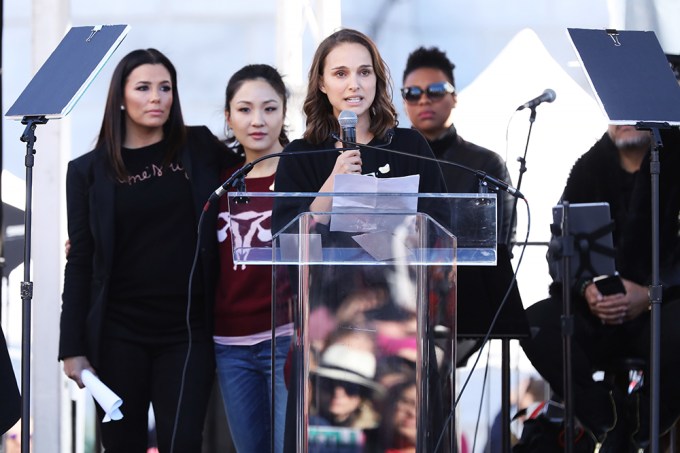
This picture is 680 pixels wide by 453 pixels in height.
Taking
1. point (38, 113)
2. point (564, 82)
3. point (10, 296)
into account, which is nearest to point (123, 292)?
point (38, 113)

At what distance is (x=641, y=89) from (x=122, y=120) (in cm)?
176

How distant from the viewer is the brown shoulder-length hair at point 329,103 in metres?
3.28

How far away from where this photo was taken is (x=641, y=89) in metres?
3.42

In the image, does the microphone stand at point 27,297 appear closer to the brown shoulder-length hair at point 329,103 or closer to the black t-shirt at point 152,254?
the black t-shirt at point 152,254

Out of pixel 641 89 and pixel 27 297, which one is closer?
pixel 27 297

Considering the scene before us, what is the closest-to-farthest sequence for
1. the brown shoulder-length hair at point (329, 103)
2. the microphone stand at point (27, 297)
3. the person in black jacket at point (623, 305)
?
the microphone stand at point (27, 297), the brown shoulder-length hair at point (329, 103), the person in black jacket at point (623, 305)

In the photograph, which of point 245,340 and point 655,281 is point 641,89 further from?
point 245,340

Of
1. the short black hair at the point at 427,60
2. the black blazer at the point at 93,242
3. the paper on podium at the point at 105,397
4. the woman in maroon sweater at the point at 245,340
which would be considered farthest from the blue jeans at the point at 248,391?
the short black hair at the point at 427,60

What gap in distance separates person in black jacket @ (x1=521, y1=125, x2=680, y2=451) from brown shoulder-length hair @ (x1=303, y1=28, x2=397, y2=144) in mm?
1348

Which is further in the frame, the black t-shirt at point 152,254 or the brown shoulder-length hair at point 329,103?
the black t-shirt at point 152,254

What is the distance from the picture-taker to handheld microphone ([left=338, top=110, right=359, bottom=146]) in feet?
8.93

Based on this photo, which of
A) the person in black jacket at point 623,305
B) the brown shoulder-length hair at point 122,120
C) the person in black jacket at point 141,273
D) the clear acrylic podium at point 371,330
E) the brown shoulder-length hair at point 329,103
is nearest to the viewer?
the clear acrylic podium at point 371,330

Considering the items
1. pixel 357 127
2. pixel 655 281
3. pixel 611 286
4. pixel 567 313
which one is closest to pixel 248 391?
pixel 357 127

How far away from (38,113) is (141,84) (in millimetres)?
564
